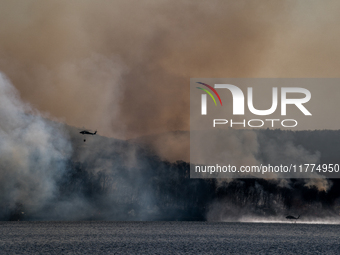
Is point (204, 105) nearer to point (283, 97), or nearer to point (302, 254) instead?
point (283, 97)

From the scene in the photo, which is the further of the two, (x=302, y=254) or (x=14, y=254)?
(x=302, y=254)

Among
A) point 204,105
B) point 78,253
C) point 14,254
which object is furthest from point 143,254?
point 204,105

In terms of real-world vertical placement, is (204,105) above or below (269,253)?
above

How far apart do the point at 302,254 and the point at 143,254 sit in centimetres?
4293

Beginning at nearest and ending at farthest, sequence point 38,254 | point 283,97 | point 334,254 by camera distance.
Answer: point 38,254 < point 334,254 < point 283,97

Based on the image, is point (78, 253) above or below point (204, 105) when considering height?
below

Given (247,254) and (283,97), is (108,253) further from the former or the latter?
(283,97)

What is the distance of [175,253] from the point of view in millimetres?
95188

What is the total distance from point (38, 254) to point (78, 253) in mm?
9729

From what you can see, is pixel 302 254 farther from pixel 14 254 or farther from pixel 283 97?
pixel 14 254

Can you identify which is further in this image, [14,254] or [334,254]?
[334,254]

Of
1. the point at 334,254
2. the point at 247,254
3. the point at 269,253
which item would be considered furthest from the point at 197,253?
the point at 334,254

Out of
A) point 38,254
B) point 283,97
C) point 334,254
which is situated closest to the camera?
point 38,254

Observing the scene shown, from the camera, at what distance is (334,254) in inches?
3890
